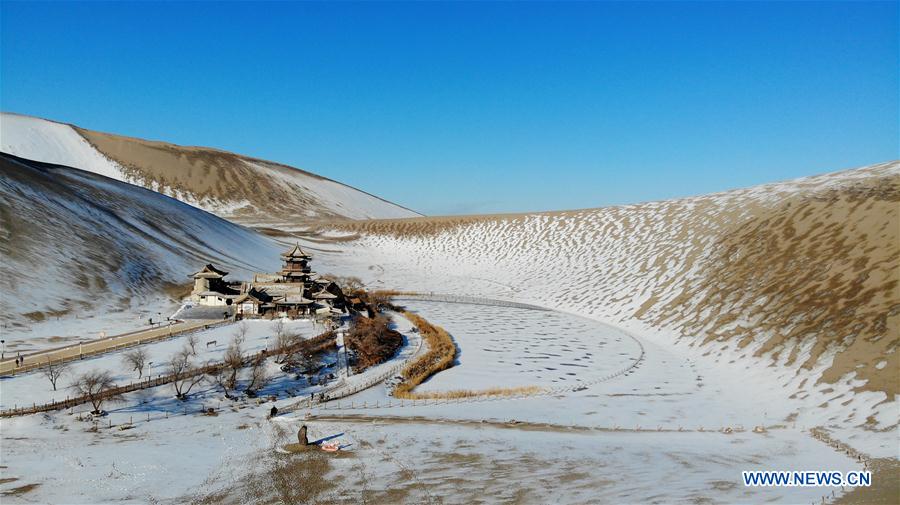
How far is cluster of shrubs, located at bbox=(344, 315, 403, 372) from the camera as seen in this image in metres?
35.5

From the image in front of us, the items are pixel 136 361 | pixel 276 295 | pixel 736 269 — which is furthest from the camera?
pixel 276 295

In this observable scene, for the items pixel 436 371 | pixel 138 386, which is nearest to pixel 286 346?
pixel 138 386

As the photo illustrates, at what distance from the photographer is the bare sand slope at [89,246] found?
42.1 meters

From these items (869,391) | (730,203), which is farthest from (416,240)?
(869,391)

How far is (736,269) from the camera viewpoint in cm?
4612

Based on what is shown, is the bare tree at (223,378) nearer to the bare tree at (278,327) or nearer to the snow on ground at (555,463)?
the bare tree at (278,327)

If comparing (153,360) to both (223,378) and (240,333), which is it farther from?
(240,333)

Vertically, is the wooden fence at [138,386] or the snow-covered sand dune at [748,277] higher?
the snow-covered sand dune at [748,277]

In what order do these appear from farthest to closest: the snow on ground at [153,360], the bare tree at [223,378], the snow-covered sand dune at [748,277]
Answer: the bare tree at [223,378] → the snow-covered sand dune at [748,277] → the snow on ground at [153,360]

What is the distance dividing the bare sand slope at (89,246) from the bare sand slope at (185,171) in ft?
239

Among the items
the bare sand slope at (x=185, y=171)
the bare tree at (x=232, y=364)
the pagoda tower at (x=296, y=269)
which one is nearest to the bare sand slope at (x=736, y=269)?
the pagoda tower at (x=296, y=269)

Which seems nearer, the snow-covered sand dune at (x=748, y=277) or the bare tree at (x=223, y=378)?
the snow-covered sand dune at (x=748, y=277)

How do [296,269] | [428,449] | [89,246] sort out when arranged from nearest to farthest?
[428,449]
[296,269]
[89,246]

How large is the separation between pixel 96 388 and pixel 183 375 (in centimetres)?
371
